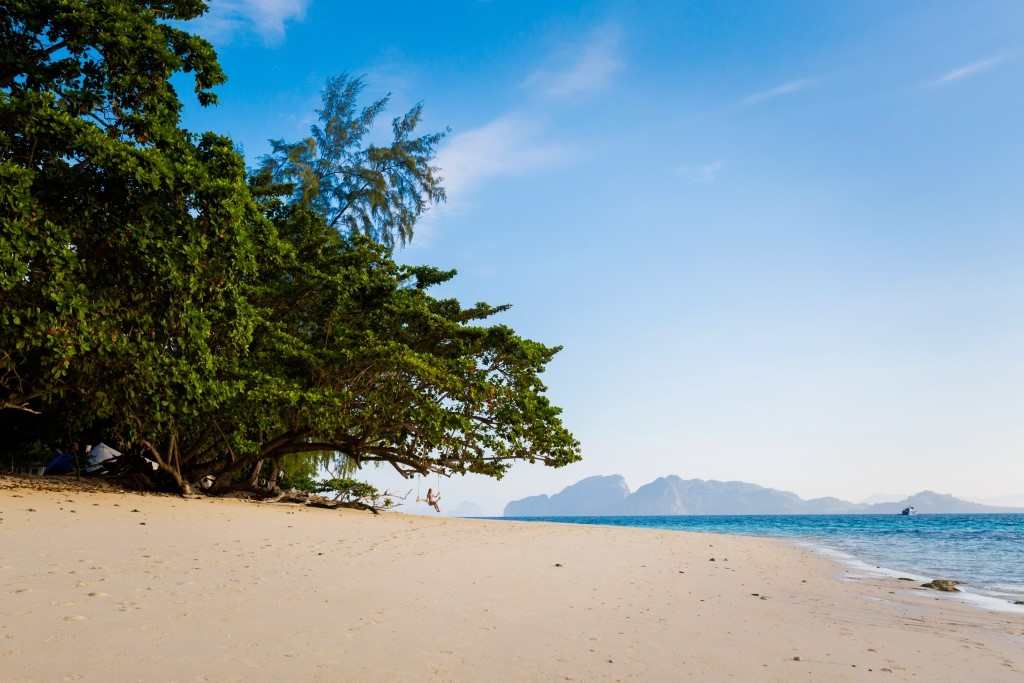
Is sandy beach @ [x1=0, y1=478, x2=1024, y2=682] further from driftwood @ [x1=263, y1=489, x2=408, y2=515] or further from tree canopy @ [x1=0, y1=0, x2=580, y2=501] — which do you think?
driftwood @ [x1=263, y1=489, x2=408, y2=515]

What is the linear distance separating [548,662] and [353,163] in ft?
79.8

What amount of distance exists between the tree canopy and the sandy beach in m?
3.12

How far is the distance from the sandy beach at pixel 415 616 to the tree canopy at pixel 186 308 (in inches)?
123

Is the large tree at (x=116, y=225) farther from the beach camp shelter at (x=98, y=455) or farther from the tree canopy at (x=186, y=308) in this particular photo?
the beach camp shelter at (x=98, y=455)

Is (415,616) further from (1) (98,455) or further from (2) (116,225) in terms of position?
(1) (98,455)

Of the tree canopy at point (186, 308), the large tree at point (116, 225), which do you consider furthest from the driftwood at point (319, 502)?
the large tree at point (116, 225)

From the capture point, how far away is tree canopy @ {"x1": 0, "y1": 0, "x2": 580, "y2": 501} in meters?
9.60

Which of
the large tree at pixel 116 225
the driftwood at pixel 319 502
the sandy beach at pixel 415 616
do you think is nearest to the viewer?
the sandy beach at pixel 415 616

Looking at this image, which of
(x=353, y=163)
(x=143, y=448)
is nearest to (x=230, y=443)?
(x=143, y=448)

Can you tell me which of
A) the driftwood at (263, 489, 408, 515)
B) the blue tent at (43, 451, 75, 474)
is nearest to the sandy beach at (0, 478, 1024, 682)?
the driftwood at (263, 489, 408, 515)

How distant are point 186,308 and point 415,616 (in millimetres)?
7970

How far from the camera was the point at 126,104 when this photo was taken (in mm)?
12164

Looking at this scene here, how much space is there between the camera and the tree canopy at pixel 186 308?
9.60 m

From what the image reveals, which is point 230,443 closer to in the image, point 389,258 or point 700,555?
point 389,258
